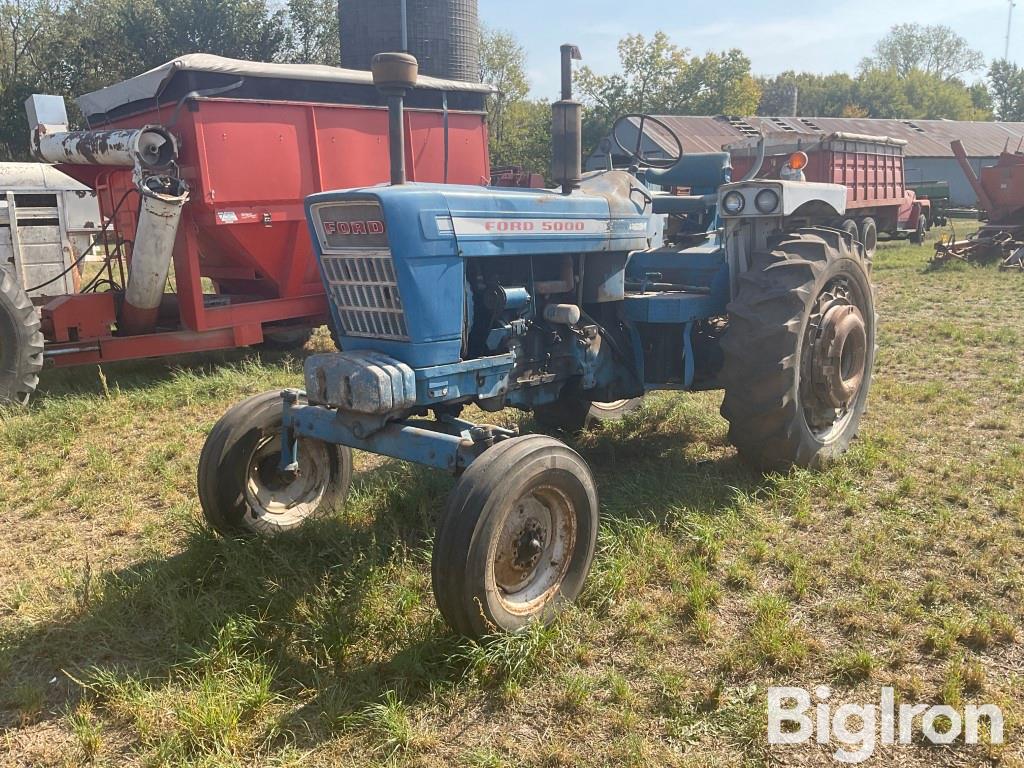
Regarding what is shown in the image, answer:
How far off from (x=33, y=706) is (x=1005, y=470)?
4.53 m

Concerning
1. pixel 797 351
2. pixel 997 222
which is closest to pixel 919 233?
pixel 997 222

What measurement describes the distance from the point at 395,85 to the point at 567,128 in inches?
31.3

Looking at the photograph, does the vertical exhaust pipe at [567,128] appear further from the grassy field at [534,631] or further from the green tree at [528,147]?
the green tree at [528,147]

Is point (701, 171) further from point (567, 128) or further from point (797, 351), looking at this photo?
point (567, 128)

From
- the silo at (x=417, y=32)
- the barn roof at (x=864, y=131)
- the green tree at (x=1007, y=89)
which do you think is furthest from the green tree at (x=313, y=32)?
the green tree at (x=1007, y=89)

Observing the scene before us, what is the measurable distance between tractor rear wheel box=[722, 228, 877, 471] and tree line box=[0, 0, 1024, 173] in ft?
86.2

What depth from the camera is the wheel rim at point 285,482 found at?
3.74 metres

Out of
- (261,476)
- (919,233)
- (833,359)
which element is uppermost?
(919,233)

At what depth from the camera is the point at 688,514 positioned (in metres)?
3.92

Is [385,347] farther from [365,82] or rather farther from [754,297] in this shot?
[365,82]

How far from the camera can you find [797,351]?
161 inches

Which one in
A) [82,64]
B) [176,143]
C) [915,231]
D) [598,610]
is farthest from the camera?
[82,64]

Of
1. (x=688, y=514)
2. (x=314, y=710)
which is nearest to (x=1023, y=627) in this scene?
(x=688, y=514)

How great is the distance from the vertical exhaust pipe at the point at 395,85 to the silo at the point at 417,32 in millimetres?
11363
